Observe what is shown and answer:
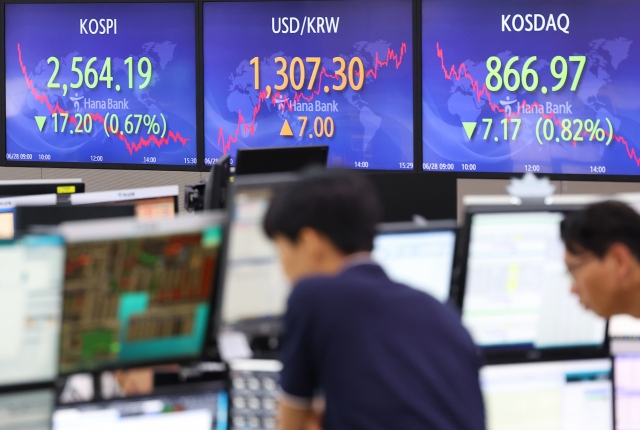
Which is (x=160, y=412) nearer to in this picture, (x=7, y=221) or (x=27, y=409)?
(x=27, y=409)

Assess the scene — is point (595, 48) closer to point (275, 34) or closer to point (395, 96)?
point (395, 96)

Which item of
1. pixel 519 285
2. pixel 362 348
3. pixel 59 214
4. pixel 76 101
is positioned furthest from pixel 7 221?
pixel 76 101

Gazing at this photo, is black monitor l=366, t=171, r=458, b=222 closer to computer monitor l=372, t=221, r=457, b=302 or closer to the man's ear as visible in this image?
computer monitor l=372, t=221, r=457, b=302

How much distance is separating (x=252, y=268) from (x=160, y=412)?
0.34 meters

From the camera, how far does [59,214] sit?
2.86m

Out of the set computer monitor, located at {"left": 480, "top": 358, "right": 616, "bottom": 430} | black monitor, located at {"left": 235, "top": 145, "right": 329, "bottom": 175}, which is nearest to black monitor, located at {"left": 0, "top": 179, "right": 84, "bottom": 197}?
black monitor, located at {"left": 235, "top": 145, "right": 329, "bottom": 175}

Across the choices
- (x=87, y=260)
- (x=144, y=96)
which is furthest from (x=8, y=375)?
(x=144, y=96)

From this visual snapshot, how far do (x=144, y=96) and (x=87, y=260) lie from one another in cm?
409

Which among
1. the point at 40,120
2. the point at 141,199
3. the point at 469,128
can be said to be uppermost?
the point at 40,120

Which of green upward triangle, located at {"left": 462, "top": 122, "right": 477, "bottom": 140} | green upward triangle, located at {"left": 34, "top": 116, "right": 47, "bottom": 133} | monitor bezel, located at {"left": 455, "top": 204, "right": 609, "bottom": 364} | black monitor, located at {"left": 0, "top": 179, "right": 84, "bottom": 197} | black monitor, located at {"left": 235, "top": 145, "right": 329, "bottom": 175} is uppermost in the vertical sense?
green upward triangle, located at {"left": 34, "top": 116, "right": 47, "bottom": 133}

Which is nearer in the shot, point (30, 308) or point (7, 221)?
point (30, 308)

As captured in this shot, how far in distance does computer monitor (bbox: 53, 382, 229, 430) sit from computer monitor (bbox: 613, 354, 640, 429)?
0.88 metres

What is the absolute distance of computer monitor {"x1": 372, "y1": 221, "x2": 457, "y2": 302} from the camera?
76.5 inches

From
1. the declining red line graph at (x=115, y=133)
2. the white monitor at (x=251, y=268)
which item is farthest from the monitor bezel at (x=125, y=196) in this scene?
the declining red line graph at (x=115, y=133)
